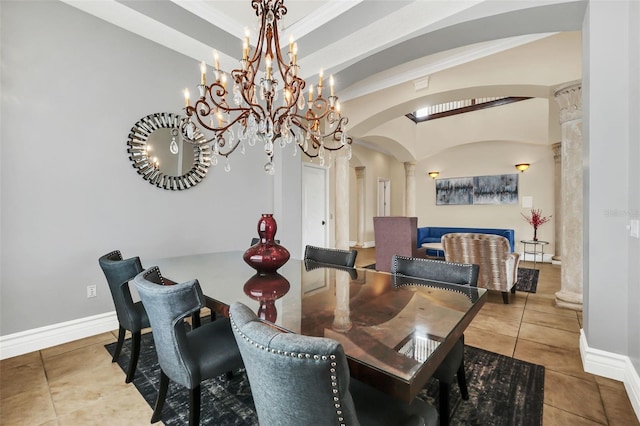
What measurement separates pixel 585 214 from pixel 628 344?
860 mm

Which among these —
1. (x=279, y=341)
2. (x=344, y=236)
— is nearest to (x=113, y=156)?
(x=279, y=341)

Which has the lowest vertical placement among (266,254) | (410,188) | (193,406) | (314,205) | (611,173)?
(193,406)

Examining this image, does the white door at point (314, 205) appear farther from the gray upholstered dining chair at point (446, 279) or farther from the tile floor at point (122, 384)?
the gray upholstered dining chair at point (446, 279)

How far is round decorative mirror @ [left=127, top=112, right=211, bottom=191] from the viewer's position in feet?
9.14

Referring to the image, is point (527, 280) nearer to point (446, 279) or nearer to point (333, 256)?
point (446, 279)

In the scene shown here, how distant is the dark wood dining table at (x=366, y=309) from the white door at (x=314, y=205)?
11.1 feet

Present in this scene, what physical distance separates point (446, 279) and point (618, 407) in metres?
1.14

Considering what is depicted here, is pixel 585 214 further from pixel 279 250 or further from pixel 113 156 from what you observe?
pixel 113 156

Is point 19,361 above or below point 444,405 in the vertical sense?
below

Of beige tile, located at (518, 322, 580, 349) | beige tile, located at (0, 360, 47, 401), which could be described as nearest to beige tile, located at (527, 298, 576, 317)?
beige tile, located at (518, 322, 580, 349)

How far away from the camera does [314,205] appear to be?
562cm

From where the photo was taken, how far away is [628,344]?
70.3 inches

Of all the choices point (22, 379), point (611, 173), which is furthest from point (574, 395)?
point (22, 379)

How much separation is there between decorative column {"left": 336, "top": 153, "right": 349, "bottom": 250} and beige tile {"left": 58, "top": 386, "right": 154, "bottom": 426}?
4876mm
